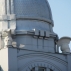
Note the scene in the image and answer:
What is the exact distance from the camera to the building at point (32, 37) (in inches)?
1410

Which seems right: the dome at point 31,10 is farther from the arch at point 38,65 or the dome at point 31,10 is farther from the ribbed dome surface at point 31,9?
the arch at point 38,65

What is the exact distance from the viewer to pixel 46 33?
37969 mm

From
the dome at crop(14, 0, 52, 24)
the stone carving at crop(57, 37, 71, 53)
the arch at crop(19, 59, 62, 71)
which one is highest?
the dome at crop(14, 0, 52, 24)

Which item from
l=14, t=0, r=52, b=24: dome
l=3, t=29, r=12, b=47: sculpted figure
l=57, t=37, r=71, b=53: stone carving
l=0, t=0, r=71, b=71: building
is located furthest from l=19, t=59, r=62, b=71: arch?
l=14, t=0, r=52, b=24: dome

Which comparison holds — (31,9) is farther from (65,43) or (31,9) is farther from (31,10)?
(65,43)

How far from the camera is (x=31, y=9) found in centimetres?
3888

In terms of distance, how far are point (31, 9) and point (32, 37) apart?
2.98 meters

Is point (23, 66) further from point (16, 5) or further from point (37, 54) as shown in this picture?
point (16, 5)

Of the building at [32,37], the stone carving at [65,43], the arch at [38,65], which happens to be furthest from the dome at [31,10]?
the arch at [38,65]

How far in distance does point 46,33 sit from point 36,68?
3.85m

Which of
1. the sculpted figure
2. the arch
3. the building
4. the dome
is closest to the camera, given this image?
the sculpted figure

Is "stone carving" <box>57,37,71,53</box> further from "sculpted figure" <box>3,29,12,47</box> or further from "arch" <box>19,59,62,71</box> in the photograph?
"sculpted figure" <box>3,29,12,47</box>

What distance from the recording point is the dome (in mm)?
38500

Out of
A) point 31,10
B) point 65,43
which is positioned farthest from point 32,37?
point 65,43
